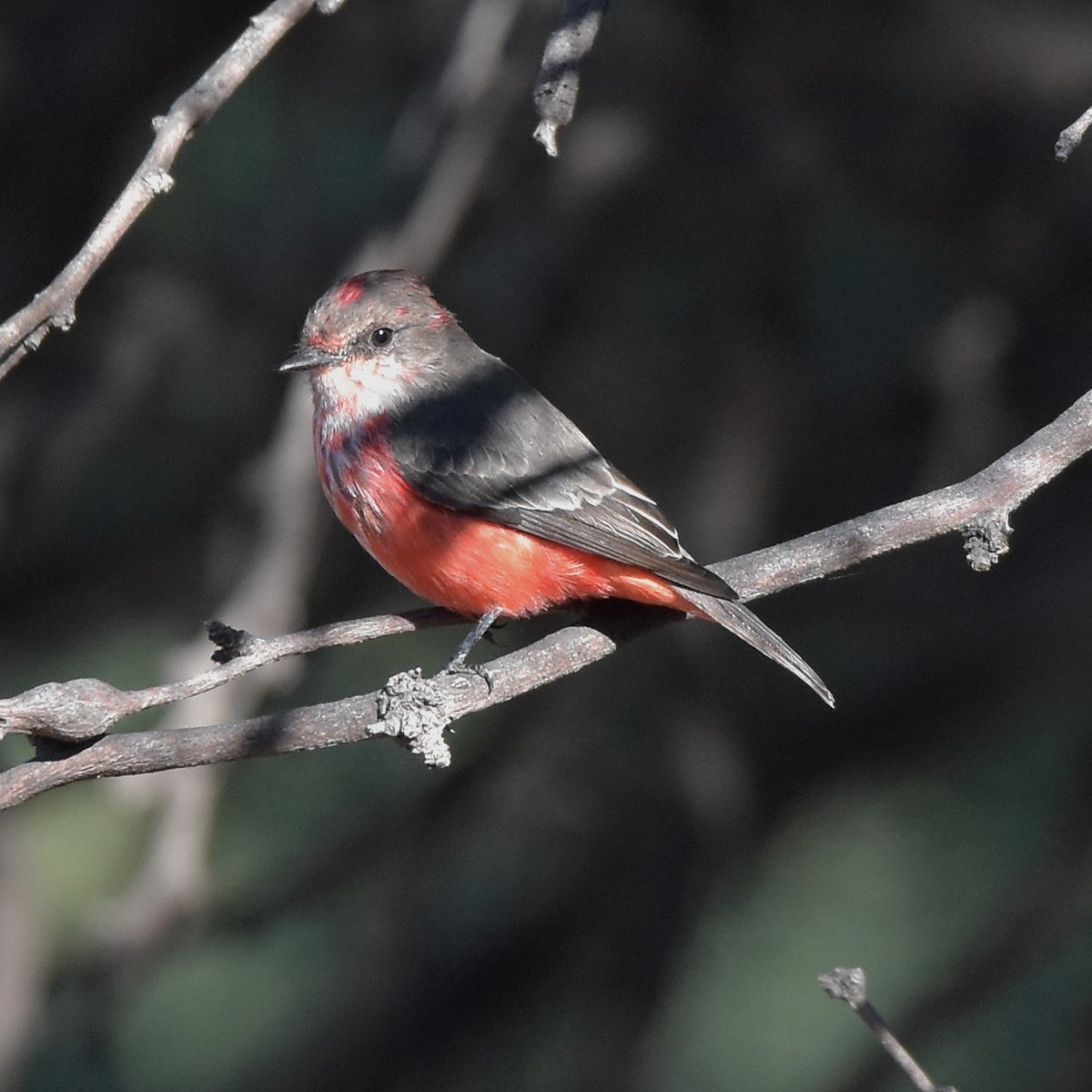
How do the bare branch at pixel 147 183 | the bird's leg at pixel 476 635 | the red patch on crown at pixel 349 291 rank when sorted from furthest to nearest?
the red patch on crown at pixel 349 291 < the bird's leg at pixel 476 635 < the bare branch at pixel 147 183

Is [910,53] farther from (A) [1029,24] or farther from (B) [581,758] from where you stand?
(B) [581,758]

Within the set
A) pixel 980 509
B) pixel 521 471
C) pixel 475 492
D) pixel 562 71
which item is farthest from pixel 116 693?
pixel 521 471

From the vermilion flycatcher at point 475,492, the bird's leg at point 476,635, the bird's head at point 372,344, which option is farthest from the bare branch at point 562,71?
the bird's head at point 372,344

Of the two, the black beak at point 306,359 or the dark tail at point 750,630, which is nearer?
the dark tail at point 750,630

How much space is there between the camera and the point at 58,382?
6477 millimetres

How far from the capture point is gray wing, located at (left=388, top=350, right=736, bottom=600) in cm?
506

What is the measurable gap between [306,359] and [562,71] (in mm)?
2462

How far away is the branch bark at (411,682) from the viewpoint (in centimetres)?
311

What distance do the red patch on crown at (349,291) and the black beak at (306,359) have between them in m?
0.16

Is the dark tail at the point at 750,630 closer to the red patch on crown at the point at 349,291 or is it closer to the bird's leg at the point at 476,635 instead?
the bird's leg at the point at 476,635

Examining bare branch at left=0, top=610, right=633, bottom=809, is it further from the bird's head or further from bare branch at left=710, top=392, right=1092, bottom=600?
the bird's head

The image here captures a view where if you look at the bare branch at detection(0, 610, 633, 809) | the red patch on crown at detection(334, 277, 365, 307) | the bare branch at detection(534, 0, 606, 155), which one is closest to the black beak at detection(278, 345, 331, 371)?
the red patch on crown at detection(334, 277, 365, 307)

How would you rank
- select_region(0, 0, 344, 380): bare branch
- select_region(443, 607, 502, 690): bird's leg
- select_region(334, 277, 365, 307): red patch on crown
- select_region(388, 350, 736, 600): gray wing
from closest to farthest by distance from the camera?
select_region(0, 0, 344, 380): bare branch, select_region(443, 607, 502, 690): bird's leg, select_region(388, 350, 736, 600): gray wing, select_region(334, 277, 365, 307): red patch on crown

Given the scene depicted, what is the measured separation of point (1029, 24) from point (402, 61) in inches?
97.3
